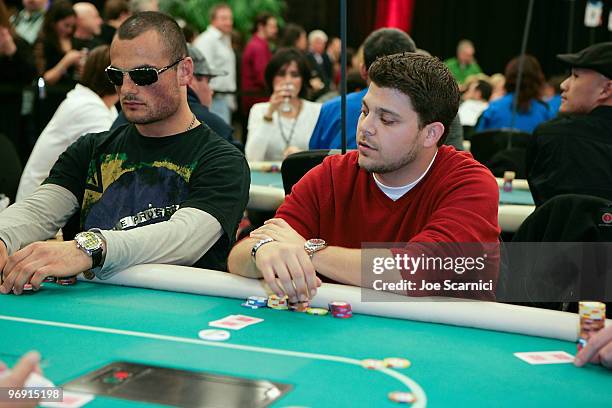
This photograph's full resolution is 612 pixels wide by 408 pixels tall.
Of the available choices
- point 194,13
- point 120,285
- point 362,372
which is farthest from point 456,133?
point 194,13

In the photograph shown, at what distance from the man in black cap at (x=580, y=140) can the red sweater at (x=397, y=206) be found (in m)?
1.54

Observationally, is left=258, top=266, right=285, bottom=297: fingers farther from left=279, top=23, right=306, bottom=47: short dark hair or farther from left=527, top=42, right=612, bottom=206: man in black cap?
left=279, top=23, right=306, bottom=47: short dark hair

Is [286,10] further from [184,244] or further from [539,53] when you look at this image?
[184,244]

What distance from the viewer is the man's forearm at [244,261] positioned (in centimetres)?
227

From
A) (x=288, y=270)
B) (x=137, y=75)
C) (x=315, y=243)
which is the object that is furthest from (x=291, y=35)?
(x=288, y=270)

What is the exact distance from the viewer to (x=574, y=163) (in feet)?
13.1

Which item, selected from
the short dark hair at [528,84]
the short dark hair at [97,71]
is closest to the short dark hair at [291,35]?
the short dark hair at [528,84]

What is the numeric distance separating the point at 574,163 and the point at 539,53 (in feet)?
38.2

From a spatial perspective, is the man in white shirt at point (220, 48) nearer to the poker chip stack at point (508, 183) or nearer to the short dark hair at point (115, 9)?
the short dark hair at point (115, 9)

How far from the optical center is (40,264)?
2.24 m

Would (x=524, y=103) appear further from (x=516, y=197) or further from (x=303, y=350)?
(x=303, y=350)

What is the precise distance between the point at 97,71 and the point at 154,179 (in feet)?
6.07

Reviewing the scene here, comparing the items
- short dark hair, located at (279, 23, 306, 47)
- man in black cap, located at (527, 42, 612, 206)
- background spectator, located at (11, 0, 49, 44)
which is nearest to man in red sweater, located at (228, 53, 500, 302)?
man in black cap, located at (527, 42, 612, 206)

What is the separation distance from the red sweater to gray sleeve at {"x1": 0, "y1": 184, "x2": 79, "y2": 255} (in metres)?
0.80
